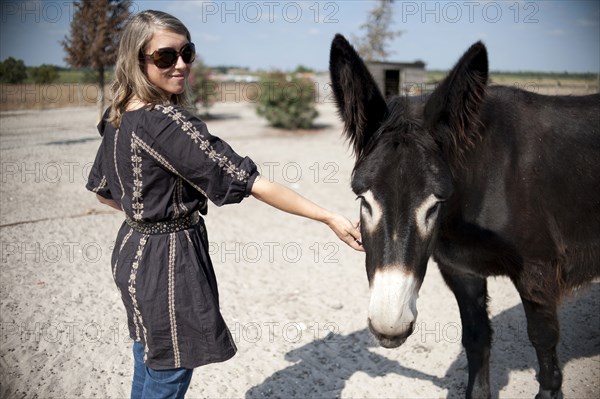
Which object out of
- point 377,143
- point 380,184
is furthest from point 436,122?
point 380,184

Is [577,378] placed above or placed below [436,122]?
below

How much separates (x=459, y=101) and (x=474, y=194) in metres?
0.80

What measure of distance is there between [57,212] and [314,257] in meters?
4.98

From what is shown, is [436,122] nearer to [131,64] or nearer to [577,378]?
[131,64]

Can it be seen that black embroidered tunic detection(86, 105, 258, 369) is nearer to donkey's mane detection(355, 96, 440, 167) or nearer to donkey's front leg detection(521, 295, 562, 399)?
donkey's mane detection(355, 96, 440, 167)

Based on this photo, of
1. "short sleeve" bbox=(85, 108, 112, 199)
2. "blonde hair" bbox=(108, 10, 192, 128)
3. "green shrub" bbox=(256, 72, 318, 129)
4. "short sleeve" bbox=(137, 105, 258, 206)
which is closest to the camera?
"short sleeve" bbox=(137, 105, 258, 206)

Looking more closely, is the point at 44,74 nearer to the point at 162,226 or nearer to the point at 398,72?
the point at 162,226

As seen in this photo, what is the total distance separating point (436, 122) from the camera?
2230 millimetres

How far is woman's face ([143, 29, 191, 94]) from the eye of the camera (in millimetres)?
2043

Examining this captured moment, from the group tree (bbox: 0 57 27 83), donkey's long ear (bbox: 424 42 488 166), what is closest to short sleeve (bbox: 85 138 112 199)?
donkey's long ear (bbox: 424 42 488 166)

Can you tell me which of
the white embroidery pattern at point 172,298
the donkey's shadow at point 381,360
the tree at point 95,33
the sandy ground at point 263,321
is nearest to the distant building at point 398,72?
the tree at point 95,33

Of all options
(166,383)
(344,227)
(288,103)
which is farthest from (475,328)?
(288,103)

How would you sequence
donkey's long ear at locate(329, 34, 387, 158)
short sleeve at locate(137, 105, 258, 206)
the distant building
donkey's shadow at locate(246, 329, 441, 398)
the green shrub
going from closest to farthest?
short sleeve at locate(137, 105, 258, 206) < donkey's long ear at locate(329, 34, 387, 158) < donkey's shadow at locate(246, 329, 441, 398) < the green shrub < the distant building

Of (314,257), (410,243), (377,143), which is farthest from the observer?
(314,257)
